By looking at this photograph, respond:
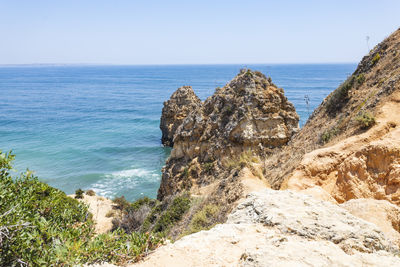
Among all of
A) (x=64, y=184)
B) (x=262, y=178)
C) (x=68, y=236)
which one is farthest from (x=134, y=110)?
(x=68, y=236)

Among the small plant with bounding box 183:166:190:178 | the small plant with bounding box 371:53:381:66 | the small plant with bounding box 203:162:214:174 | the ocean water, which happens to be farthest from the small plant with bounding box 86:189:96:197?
the small plant with bounding box 371:53:381:66

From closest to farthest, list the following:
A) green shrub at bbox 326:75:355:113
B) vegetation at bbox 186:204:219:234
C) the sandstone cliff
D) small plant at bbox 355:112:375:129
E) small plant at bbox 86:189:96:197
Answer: the sandstone cliff < vegetation at bbox 186:204:219:234 < small plant at bbox 355:112:375:129 < green shrub at bbox 326:75:355:113 < small plant at bbox 86:189:96:197

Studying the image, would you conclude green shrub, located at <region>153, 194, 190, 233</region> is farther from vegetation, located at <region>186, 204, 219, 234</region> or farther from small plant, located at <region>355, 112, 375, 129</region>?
small plant, located at <region>355, 112, 375, 129</region>

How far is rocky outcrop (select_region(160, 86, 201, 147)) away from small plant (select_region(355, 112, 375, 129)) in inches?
1287

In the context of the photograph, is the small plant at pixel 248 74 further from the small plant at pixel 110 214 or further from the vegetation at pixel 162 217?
the small plant at pixel 110 214

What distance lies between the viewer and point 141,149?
41969 millimetres

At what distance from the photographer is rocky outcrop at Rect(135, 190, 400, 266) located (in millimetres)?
4508

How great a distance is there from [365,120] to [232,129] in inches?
333

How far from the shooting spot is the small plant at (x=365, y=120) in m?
10.4

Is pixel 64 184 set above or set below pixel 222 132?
below

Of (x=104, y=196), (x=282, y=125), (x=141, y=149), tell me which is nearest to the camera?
(x=282, y=125)

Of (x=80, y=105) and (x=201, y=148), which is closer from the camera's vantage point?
(x=201, y=148)

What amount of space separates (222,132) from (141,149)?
84.6ft

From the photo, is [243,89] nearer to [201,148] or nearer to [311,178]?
[201,148]
